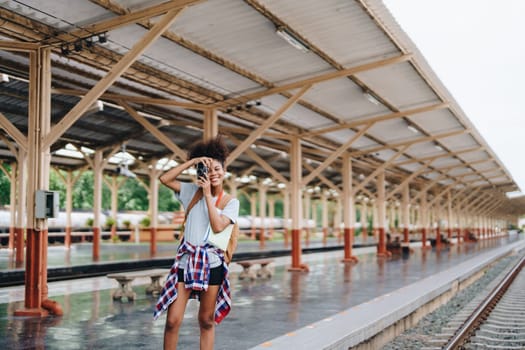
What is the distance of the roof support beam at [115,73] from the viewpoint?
7359 mm

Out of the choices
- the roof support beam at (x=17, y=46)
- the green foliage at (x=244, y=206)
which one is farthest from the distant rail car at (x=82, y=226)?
the green foliage at (x=244, y=206)

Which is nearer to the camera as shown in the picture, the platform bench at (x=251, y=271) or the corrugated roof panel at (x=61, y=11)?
the corrugated roof panel at (x=61, y=11)

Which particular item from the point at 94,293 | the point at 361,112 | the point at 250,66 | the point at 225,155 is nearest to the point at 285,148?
the point at 361,112

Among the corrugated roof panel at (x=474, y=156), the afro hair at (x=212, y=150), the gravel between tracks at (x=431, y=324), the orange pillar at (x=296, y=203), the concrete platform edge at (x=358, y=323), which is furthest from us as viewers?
the corrugated roof panel at (x=474, y=156)

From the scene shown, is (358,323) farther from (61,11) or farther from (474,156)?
(474,156)

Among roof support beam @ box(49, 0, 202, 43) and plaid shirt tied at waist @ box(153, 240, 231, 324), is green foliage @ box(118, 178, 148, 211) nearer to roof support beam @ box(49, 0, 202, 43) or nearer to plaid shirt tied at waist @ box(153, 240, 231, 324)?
roof support beam @ box(49, 0, 202, 43)

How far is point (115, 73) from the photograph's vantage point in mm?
7656

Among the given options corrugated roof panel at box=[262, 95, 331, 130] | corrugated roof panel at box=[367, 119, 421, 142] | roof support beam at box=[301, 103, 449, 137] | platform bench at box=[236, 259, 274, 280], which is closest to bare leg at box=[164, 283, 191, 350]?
corrugated roof panel at box=[262, 95, 331, 130]

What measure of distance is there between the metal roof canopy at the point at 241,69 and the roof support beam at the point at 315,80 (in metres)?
0.02

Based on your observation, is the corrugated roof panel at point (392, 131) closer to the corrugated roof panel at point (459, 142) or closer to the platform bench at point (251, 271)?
the corrugated roof panel at point (459, 142)

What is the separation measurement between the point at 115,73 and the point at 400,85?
22.7ft

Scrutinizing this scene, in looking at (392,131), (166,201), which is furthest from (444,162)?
(166,201)

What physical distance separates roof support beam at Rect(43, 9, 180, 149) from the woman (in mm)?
4358

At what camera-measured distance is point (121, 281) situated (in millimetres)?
9258
